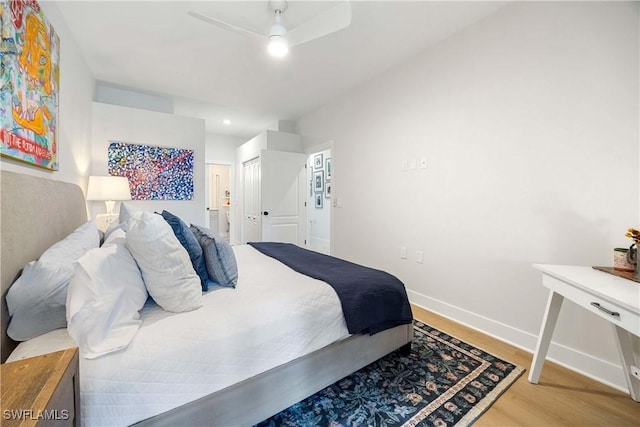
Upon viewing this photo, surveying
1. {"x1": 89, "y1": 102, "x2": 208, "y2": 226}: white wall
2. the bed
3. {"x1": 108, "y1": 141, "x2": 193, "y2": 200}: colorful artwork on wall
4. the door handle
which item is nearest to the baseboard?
the door handle

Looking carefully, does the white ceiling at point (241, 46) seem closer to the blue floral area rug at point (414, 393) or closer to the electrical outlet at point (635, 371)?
the electrical outlet at point (635, 371)

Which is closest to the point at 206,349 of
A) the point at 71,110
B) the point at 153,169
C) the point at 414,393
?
the point at 414,393

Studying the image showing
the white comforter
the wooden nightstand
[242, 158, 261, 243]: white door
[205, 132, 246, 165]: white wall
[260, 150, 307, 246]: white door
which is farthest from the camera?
[205, 132, 246, 165]: white wall

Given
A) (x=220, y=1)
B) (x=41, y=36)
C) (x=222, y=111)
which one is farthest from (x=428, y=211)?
(x=222, y=111)

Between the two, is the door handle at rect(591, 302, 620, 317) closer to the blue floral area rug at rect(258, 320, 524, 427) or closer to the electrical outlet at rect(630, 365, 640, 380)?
the electrical outlet at rect(630, 365, 640, 380)

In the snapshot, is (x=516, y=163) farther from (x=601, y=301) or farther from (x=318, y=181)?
(x=318, y=181)

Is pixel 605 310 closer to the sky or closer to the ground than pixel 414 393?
closer to the sky

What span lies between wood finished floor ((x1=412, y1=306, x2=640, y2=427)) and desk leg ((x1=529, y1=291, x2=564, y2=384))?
0.08 m

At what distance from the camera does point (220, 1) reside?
192 cm

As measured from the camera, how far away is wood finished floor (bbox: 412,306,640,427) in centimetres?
128

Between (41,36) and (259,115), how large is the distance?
10.1 feet

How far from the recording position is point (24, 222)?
107 cm

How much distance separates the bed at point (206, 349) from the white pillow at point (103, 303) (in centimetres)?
4

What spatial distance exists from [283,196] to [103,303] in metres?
3.62
